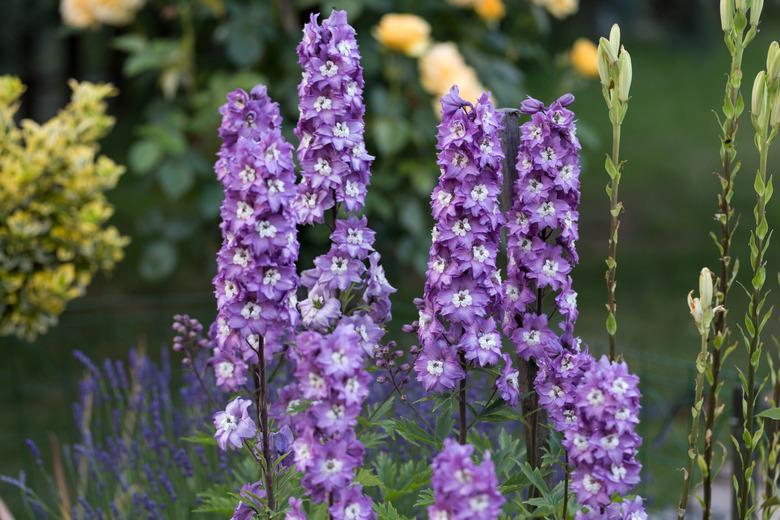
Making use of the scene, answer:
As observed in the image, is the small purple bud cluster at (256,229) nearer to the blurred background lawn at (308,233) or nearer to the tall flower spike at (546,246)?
the tall flower spike at (546,246)

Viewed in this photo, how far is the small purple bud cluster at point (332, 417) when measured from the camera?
186 cm

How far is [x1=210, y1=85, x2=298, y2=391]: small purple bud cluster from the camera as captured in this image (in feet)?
6.68

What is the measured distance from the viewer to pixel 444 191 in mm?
2225

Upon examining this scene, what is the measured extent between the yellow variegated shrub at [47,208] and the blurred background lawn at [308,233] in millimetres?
288

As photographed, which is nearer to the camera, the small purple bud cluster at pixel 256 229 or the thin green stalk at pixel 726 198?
the small purple bud cluster at pixel 256 229

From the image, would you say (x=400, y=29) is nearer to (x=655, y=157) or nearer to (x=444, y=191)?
(x=444, y=191)

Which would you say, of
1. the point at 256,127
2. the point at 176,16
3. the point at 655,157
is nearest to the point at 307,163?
the point at 256,127

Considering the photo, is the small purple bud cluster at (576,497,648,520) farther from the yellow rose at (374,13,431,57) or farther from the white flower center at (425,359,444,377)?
the yellow rose at (374,13,431,57)

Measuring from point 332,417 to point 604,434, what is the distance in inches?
19.4

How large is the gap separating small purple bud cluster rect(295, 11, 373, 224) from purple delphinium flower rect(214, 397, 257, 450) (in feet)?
1.34

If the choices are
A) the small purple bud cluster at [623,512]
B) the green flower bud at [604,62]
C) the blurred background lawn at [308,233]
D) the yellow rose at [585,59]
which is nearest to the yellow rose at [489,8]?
the blurred background lawn at [308,233]

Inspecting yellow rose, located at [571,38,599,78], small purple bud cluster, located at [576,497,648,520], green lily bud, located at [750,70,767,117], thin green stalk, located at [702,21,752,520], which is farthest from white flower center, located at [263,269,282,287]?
yellow rose, located at [571,38,599,78]

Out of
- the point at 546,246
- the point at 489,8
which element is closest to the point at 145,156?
the point at 489,8

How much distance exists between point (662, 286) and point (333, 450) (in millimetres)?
6964
